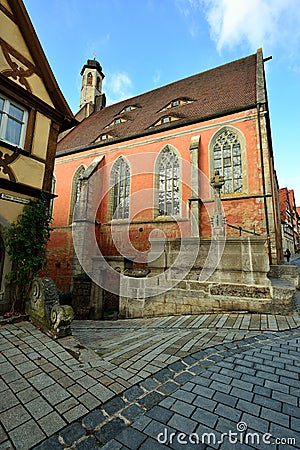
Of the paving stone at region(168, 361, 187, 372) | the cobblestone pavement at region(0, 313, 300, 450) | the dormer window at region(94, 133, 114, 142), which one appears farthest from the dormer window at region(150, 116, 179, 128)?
the paving stone at region(168, 361, 187, 372)

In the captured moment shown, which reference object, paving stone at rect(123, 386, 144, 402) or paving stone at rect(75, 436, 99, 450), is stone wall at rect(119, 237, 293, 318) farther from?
paving stone at rect(75, 436, 99, 450)

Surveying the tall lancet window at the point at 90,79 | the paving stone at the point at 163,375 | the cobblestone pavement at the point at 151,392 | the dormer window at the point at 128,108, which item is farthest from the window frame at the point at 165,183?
the tall lancet window at the point at 90,79

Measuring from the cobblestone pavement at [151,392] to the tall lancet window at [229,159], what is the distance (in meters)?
8.20

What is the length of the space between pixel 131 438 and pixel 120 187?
43.7 ft

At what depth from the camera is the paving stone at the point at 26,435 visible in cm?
164

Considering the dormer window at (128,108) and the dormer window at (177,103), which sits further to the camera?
the dormer window at (128,108)

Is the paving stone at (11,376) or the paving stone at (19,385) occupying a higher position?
the paving stone at (11,376)

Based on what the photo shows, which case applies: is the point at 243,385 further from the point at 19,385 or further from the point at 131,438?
the point at 19,385

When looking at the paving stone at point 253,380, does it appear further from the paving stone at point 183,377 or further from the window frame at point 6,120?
the window frame at point 6,120

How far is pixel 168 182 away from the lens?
41.2 ft

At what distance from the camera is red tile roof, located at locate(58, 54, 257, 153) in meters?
12.4

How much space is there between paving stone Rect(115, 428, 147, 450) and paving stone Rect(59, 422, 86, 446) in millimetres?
315

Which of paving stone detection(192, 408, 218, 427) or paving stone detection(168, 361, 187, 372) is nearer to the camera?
paving stone detection(192, 408, 218, 427)

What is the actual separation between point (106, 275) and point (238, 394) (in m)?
7.35
